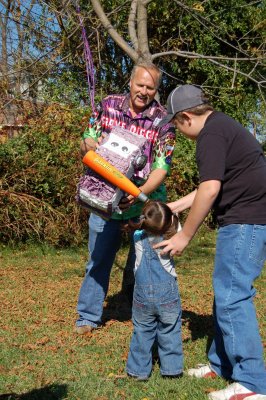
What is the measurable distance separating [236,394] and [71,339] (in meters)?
1.63

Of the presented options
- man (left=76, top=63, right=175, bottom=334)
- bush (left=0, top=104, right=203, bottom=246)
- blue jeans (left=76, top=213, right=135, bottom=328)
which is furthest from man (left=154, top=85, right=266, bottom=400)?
bush (left=0, top=104, right=203, bottom=246)

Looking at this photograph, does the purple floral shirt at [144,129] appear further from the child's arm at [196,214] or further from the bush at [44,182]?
the bush at [44,182]

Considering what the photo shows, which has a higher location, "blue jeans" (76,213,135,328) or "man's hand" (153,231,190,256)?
"man's hand" (153,231,190,256)

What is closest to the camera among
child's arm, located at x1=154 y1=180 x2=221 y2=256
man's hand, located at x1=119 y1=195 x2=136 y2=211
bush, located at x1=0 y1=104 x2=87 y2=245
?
child's arm, located at x1=154 y1=180 x2=221 y2=256

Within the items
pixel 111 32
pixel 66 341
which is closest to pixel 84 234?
pixel 111 32

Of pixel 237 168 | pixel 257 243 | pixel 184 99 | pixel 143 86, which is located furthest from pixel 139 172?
pixel 257 243

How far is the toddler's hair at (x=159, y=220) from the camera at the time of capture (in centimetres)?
333

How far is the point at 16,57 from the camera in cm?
1066

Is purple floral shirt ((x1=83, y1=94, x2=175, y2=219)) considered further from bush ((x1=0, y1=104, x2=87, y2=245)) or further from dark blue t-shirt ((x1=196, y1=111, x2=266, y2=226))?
bush ((x1=0, y1=104, x2=87, y2=245))

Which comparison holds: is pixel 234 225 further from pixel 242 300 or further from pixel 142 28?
pixel 142 28

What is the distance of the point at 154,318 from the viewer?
3537 mm

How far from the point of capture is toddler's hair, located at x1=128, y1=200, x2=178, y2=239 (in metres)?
3.33

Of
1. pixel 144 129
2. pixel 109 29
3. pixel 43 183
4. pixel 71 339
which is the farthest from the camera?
pixel 43 183

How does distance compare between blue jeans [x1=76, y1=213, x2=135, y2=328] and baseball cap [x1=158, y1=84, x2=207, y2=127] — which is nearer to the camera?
baseball cap [x1=158, y1=84, x2=207, y2=127]
